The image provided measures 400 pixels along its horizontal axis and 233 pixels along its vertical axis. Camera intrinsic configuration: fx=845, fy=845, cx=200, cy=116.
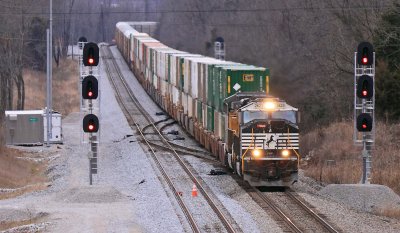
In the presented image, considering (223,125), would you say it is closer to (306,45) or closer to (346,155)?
(346,155)

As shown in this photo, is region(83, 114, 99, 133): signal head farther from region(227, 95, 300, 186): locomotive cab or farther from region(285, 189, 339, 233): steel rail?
region(285, 189, 339, 233): steel rail

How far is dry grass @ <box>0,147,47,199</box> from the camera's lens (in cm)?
2996

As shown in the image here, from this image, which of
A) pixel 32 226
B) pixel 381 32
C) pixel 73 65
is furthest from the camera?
pixel 73 65

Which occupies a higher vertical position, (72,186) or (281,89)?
(281,89)

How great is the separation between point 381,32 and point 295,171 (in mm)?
16442

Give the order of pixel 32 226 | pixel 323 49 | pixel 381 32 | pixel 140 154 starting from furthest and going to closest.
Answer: pixel 323 49 < pixel 381 32 < pixel 140 154 < pixel 32 226

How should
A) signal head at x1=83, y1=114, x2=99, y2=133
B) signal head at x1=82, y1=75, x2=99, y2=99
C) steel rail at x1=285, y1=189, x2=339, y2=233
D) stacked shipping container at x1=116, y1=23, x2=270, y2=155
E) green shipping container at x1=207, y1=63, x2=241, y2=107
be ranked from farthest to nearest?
green shipping container at x1=207, y1=63, x2=241, y2=107, stacked shipping container at x1=116, y1=23, x2=270, y2=155, signal head at x1=83, y1=114, x2=99, y2=133, signal head at x1=82, y1=75, x2=99, y2=99, steel rail at x1=285, y1=189, x2=339, y2=233

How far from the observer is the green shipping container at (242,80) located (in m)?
31.0

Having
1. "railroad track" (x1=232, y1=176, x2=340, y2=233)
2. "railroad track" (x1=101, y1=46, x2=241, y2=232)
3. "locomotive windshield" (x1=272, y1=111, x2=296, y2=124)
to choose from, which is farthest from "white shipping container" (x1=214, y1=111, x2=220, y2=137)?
"locomotive windshield" (x1=272, y1=111, x2=296, y2=124)

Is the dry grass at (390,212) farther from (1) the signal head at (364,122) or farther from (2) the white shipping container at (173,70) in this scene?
(2) the white shipping container at (173,70)

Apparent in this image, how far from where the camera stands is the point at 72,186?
2827 centimetres

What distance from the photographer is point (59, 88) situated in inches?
3182

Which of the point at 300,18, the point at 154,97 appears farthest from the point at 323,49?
the point at 154,97

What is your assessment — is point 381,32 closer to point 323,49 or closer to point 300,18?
point 323,49
